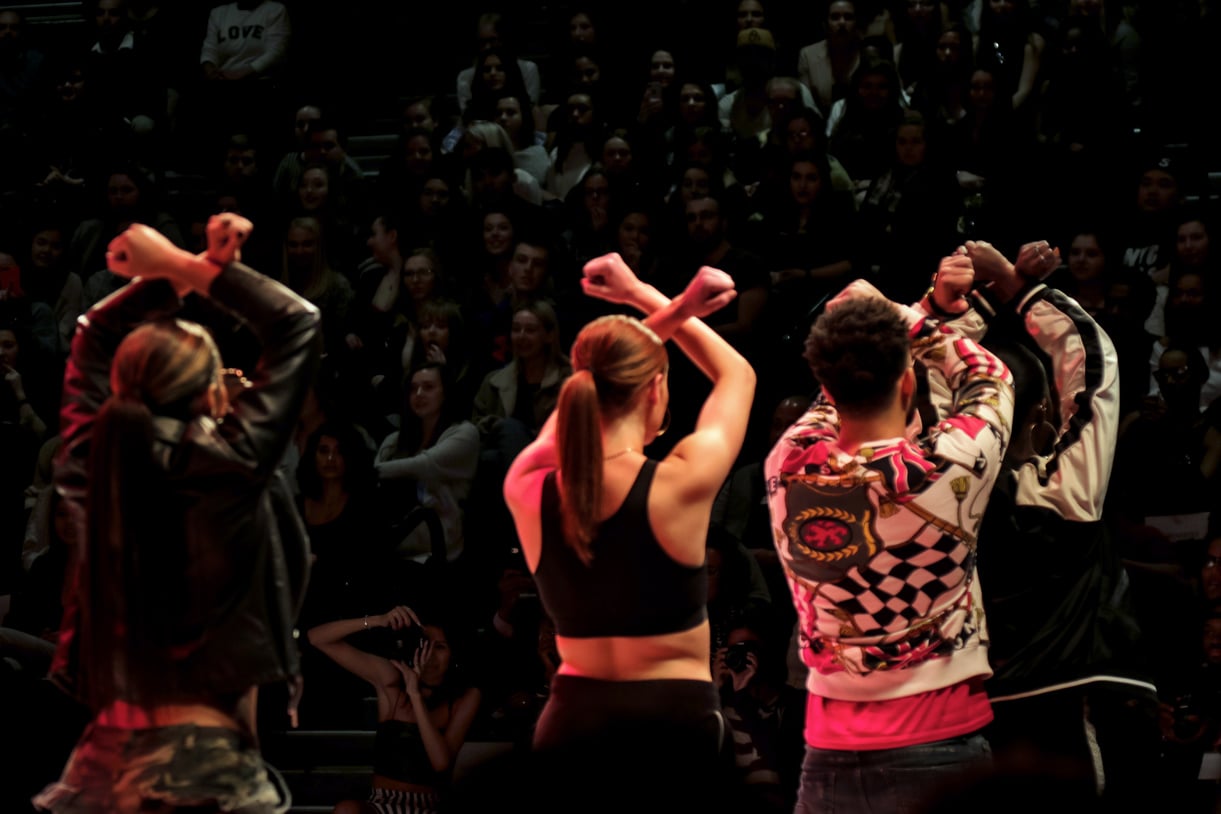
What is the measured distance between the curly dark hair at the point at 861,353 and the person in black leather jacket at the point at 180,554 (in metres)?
1.00

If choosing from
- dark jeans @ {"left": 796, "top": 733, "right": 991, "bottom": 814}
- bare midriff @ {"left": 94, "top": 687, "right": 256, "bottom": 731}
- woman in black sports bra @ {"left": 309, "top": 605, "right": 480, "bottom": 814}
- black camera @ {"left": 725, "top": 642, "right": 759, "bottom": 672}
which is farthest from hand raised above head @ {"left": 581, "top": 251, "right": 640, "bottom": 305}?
woman in black sports bra @ {"left": 309, "top": 605, "right": 480, "bottom": 814}

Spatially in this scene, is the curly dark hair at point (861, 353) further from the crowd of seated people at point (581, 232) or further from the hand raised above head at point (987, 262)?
the crowd of seated people at point (581, 232)

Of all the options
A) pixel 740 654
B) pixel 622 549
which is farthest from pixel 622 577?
pixel 740 654

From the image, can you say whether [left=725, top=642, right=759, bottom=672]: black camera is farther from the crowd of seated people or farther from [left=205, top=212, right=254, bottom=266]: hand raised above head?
[left=205, top=212, right=254, bottom=266]: hand raised above head

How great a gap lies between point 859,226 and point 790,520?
3577 mm

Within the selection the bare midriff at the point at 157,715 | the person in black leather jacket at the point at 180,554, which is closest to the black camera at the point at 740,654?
the person in black leather jacket at the point at 180,554

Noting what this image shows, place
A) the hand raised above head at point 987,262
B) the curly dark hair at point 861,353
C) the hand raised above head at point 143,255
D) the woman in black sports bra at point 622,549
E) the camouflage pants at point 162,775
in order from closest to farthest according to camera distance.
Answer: the camouflage pants at point 162,775, the hand raised above head at point 143,255, the woman in black sports bra at point 622,549, the curly dark hair at point 861,353, the hand raised above head at point 987,262

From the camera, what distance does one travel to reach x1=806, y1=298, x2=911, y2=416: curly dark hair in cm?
324

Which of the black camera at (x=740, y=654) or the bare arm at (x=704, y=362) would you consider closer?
the bare arm at (x=704, y=362)

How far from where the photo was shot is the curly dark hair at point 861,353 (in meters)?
3.24

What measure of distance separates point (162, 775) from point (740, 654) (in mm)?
2705

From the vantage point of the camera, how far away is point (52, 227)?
7906 mm

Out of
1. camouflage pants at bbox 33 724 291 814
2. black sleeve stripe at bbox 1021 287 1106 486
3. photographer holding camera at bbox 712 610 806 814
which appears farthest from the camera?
photographer holding camera at bbox 712 610 806 814

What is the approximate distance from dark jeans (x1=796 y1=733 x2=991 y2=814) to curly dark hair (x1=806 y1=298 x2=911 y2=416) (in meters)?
0.69
